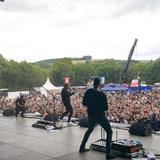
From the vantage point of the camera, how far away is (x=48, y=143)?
7.98 metres

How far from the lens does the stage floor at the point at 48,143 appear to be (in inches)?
263

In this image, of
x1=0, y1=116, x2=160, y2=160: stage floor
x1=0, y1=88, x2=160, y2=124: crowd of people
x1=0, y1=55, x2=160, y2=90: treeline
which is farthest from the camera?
x1=0, y1=55, x2=160, y2=90: treeline

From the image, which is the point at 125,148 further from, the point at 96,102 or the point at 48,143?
the point at 48,143

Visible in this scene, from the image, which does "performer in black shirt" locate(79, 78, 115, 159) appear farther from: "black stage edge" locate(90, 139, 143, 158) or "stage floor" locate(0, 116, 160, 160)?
"stage floor" locate(0, 116, 160, 160)

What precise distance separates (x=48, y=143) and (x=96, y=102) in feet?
7.02

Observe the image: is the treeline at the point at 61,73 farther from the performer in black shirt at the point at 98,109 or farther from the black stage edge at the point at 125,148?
the performer in black shirt at the point at 98,109

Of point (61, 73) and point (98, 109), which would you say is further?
point (61, 73)

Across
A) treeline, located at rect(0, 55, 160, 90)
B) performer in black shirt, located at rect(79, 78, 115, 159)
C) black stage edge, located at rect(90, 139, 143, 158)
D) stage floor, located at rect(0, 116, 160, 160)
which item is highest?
treeline, located at rect(0, 55, 160, 90)

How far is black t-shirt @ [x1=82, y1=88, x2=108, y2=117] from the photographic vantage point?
631cm

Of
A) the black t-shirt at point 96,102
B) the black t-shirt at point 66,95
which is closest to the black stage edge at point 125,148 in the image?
the black t-shirt at point 96,102

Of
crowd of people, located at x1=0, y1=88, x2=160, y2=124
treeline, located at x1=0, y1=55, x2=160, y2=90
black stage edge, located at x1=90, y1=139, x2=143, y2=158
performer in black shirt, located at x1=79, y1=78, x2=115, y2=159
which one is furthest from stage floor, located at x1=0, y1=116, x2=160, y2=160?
treeline, located at x1=0, y1=55, x2=160, y2=90

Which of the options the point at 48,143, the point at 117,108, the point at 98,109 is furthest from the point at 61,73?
the point at 98,109

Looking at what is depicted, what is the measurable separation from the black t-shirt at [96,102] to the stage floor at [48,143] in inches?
31.3

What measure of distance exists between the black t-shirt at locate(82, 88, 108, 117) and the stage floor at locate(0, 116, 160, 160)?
796 mm
